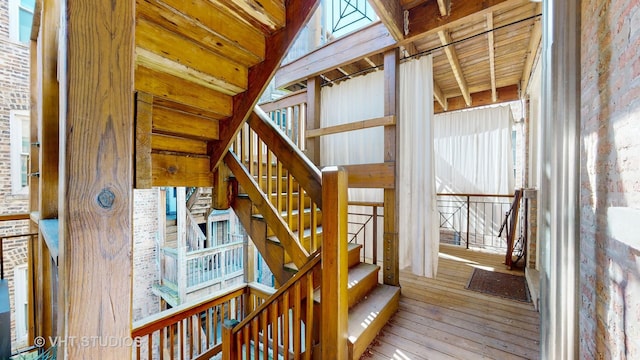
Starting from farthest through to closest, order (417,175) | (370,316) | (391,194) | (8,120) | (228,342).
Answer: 1. (8,120)
2. (417,175)
3. (391,194)
4. (370,316)
5. (228,342)

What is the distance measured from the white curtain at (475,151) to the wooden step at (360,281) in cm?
421

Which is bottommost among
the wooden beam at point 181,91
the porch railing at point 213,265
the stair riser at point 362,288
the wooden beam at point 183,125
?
the porch railing at point 213,265

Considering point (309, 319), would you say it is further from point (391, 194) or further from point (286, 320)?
point (391, 194)

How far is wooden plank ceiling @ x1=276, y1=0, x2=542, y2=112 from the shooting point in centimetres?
221

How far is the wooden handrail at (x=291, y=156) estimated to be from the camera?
163cm

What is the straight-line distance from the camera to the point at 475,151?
5.37 metres

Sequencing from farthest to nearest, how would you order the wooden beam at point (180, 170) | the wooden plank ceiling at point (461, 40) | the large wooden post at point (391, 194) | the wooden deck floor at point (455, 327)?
the large wooden post at point (391, 194), the wooden plank ceiling at point (461, 40), the wooden beam at point (180, 170), the wooden deck floor at point (455, 327)

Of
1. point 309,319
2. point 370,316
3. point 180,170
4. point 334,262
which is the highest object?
point 180,170

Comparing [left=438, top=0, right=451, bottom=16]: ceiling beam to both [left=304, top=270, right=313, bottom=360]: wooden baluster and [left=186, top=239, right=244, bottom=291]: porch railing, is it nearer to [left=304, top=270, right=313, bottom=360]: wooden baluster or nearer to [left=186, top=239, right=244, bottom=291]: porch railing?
[left=304, top=270, right=313, bottom=360]: wooden baluster

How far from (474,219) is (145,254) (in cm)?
773

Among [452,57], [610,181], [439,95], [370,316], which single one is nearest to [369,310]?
[370,316]

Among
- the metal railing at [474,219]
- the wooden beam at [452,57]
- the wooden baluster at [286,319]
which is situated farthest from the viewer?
the metal railing at [474,219]

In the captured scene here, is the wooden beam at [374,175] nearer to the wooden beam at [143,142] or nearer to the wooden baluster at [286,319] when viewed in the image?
the wooden baluster at [286,319]

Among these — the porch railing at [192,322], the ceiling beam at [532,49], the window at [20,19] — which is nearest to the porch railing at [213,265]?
the porch railing at [192,322]
